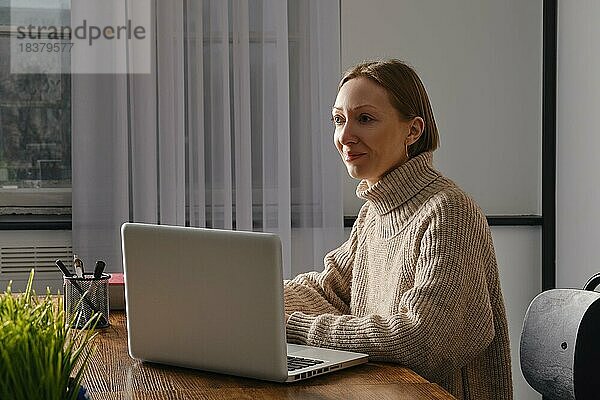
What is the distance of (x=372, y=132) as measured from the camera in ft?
6.93

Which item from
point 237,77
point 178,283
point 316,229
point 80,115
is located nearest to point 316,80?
point 237,77

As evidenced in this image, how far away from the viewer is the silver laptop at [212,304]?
159cm

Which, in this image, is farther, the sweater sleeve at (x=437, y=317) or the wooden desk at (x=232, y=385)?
the sweater sleeve at (x=437, y=317)

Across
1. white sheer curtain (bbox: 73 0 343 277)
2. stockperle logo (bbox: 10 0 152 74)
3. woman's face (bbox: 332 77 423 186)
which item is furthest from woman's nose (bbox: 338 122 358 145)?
stockperle logo (bbox: 10 0 152 74)

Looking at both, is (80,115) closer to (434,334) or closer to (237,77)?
(237,77)

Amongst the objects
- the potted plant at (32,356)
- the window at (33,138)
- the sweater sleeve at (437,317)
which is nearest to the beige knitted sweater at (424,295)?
the sweater sleeve at (437,317)

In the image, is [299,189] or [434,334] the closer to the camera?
[434,334]

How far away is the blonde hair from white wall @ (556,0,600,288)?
1374 millimetres

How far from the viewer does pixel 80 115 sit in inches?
137

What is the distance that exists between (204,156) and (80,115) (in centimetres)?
45

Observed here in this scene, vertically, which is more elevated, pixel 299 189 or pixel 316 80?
pixel 316 80

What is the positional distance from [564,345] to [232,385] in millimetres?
691

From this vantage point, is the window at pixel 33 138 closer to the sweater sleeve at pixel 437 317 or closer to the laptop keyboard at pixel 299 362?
the sweater sleeve at pixel 437 317

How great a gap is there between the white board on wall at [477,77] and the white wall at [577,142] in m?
0.12
